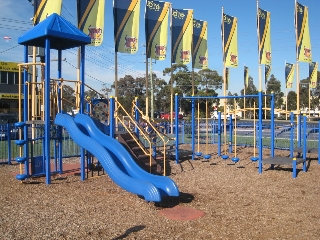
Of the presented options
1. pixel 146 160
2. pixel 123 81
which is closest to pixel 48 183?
pixel 146 160

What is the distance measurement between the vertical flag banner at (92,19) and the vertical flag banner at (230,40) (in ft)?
21.9

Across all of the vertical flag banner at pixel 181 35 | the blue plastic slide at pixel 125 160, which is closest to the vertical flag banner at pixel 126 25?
the vertical flag banner at pixel 181 35

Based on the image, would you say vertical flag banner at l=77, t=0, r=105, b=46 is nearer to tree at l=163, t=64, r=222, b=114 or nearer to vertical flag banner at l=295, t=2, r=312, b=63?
vertical flag banner at l=295, t=2, r=312, b=63

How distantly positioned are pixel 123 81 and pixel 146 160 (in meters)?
61.9

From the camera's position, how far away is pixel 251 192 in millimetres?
7977

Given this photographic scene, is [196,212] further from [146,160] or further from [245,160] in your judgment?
[245,160]

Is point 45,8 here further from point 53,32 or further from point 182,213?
point 182,213

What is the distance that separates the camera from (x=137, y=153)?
9.59 metres

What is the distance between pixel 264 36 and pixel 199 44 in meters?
3.33

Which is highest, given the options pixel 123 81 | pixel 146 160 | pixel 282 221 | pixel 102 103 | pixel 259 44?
pixel 123 81

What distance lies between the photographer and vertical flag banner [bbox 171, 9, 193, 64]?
16359 millimetres

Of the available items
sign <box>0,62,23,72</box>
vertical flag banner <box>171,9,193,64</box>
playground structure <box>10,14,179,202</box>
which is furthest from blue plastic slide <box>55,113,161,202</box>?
sign <box>0,62,23,72</box>

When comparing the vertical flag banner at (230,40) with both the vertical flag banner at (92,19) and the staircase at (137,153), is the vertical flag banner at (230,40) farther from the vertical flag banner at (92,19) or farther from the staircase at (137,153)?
the staircase at (137,153)

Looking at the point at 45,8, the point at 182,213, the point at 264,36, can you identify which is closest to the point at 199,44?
the point at 264,36
